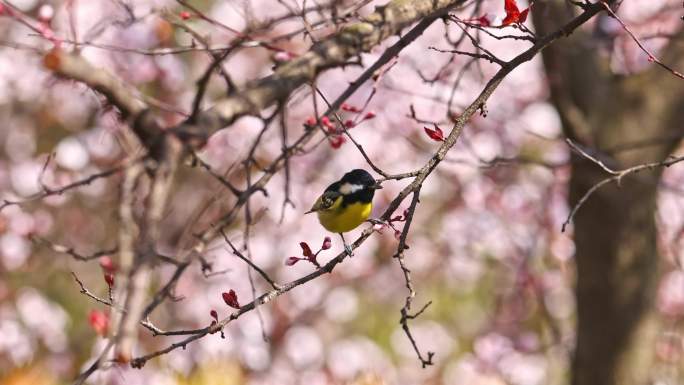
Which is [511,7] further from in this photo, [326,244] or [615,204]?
[615,204]

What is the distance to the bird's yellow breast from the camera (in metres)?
2.99

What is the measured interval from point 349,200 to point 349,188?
0.14 ft

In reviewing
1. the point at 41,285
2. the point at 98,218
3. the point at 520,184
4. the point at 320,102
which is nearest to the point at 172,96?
the point at 320,102

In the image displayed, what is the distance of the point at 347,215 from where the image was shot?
2990mm

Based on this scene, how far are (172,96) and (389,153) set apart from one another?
2026 millimetres

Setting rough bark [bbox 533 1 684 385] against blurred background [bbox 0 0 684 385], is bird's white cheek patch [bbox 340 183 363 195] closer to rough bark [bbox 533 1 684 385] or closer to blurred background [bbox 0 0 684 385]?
rough bark [bbox 533 1 684 385]

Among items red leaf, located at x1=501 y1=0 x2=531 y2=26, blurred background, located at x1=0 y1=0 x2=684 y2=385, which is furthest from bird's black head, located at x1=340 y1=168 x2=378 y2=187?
blurred background, located at x1=0 y1=0 x2=684 y2=385

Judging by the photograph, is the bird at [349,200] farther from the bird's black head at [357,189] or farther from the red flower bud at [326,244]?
the red flower bud at [326,244]

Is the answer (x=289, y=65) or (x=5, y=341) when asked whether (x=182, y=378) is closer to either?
(x=5, y=341)

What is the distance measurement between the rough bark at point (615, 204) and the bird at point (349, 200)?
1.79 metres

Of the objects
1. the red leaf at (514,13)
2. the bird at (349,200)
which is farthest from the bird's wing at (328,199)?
the red leaf at (514,13)

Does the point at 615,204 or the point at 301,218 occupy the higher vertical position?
the point at 301,218

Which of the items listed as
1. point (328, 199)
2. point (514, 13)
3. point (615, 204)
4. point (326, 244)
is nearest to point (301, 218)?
point (615, 204)

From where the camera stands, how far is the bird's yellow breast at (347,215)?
9.82 ft
